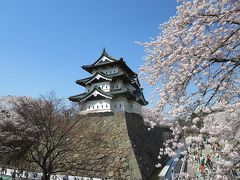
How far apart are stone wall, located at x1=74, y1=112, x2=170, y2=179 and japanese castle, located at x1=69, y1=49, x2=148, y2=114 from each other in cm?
117

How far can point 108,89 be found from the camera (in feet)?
65.0

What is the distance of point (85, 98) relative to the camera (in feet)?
61.4

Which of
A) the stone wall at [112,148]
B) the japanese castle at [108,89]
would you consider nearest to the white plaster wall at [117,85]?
the japanese castle at [108,89]

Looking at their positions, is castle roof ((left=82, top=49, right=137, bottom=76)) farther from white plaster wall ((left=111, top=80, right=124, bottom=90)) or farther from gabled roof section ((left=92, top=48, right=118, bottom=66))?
white plaster wall ((left=111, top=80, right=124, bottom=90))

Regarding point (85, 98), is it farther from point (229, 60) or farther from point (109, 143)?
point (229, 60)

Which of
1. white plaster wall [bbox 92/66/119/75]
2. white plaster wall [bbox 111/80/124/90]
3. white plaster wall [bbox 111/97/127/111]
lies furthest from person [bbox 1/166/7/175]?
white plaster wall [bbox 92/66/119/75]

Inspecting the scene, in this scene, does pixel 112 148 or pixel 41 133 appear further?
pixel 112 148

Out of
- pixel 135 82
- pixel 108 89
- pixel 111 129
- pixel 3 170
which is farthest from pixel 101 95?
pixel 3 170

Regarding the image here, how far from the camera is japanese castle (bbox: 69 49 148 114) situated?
18.4 m

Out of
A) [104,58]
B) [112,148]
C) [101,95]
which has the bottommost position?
[112,148]

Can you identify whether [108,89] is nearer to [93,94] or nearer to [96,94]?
[96,94]

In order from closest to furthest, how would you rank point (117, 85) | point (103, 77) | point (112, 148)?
point (112, 148), point (103, 77), point (117, 85)

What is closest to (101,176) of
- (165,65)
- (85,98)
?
(85,98)

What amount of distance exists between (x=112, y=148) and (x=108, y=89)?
254 inches
